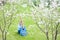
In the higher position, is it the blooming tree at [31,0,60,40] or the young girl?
the blooming tree at [31,0,60,40]

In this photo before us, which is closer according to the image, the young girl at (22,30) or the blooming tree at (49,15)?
the blooming tree at (49,15)

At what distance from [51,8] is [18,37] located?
2.73 meters

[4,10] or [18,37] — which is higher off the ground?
[4,10]

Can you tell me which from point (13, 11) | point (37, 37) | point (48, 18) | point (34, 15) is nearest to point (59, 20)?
point (48, 18)

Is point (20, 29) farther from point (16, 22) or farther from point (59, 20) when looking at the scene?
point (59, 20)

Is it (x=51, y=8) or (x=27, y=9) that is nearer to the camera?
(x=51, y=8)

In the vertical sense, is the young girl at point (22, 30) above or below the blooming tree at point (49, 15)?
below

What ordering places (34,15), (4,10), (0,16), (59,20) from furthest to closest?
1. (0,16)
2. (4,10)
3. (34,15)
4. (59,20)

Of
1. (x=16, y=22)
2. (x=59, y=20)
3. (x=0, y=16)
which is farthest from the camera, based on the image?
(x=16, y=22)

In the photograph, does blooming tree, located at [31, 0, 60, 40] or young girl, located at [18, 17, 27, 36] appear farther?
young girl, located at [18, 17, 27, 36]

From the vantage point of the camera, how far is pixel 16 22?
1023cm

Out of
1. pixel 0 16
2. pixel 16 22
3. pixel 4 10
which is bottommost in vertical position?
pixel 16 22

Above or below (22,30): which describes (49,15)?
above

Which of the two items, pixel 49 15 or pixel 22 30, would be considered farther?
pixel 22 30
